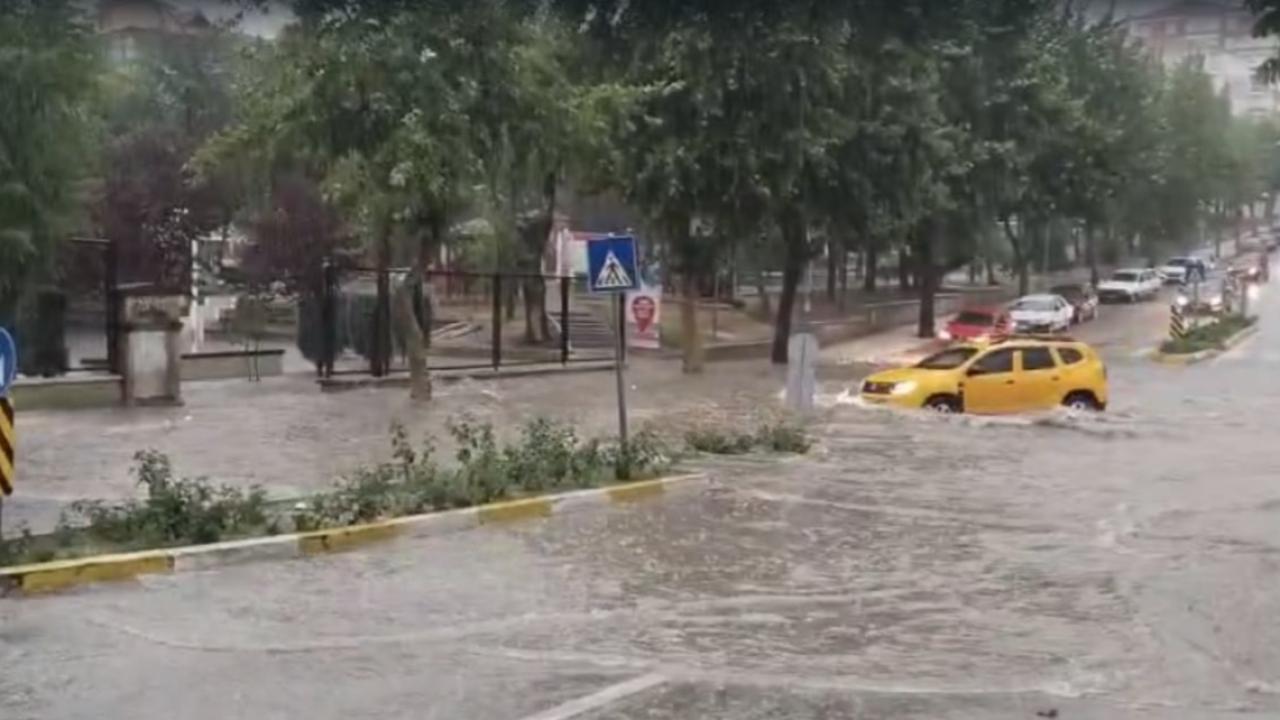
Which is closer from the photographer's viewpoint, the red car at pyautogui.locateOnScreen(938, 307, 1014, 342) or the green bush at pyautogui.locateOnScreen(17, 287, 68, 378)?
the green bush at pyautogui.locateOnScreen(17, 287, 68, 378)

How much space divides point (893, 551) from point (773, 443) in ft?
23.6

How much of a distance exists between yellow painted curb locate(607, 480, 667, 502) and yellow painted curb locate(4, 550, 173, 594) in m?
5.00

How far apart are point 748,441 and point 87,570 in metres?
10.6

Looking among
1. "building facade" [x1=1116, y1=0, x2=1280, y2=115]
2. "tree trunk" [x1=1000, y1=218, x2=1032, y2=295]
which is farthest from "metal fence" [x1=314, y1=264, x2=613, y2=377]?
"building facade" [x1=1116, y1=0, x2=1280, y2=115]

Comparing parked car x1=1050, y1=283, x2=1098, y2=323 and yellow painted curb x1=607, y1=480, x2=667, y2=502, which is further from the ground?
parked car x1=1050, y1=283, x2=1098, y2=323

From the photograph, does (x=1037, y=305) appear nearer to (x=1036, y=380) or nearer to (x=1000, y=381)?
(x=1036, y=380)

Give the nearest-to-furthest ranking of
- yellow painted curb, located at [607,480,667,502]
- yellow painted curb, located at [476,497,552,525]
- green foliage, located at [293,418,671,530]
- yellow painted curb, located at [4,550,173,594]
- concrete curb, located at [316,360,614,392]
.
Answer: yellow painted curb, located at [4,550,173,594] → green foliage, located at [293,418,671,530] → yellow painted curb, located at [476,497,552,525] → yellow painted curb, located at [607,480,667,502] → concrete curb, located at [316,360,614,392]

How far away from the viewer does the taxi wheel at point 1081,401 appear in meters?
27.7

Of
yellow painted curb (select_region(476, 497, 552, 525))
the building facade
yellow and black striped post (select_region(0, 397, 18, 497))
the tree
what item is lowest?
yellow painted curb (select_region(476, 497, 552, 525))

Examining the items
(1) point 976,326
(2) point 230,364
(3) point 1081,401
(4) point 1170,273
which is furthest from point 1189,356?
(4) point 1170,273

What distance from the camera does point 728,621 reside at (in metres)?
10.4

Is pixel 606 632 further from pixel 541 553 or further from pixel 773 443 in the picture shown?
pixel 773 443

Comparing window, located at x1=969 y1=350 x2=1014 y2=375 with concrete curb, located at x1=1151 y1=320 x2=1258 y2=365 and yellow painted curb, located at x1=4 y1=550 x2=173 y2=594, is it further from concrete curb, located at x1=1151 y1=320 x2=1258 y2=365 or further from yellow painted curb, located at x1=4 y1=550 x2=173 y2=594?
concrete curb, located at x1=1151 y1=320 x2=1258 y2=365

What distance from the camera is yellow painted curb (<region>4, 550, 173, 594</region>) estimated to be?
1097 cm
